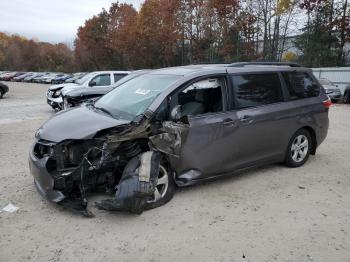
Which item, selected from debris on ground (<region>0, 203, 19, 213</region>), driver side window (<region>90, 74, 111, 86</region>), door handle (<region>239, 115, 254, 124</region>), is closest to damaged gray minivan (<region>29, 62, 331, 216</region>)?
door handle (<region>239, 115, 254, 124</region>)

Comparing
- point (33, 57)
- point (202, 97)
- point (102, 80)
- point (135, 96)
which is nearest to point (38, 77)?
point (33, 57)

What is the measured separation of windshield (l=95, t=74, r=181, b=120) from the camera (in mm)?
4902

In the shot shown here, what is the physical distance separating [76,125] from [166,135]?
113 cm

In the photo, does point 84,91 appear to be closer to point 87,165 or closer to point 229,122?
point 229,122

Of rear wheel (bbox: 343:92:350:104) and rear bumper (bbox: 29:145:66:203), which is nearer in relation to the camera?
rear bumper (bbox: 29:145:66:203)

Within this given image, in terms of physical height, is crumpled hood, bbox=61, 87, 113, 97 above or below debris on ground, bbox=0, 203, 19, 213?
above

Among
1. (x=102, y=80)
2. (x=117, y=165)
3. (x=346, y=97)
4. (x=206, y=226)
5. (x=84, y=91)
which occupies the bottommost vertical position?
(x=346, y=97)

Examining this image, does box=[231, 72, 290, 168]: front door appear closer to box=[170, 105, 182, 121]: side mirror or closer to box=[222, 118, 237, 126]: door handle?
box=[222, 118, 237, 126]: door handle

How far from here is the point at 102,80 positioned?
1334cm

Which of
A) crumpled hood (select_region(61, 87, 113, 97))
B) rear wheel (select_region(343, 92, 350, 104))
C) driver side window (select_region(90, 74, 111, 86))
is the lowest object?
rear wheel (select_region(343, 92, 350, 104))

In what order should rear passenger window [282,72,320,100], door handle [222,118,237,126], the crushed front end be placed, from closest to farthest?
1. the crushed front end
2. door handle [222,118,237,126]
3. rear passenger window [282,72,320,100]

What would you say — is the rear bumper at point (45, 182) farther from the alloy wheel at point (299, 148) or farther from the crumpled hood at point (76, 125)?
the alloy wheel at point (299, 148)

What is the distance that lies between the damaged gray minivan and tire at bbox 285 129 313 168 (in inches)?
1.5

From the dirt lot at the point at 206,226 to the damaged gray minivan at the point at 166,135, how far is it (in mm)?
242
